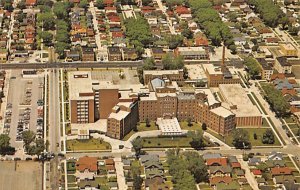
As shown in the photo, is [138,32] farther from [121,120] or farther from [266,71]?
[121,120]

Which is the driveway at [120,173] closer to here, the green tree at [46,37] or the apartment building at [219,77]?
the apartment building at [219,77]

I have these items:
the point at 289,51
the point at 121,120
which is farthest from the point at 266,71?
the point at 121,120

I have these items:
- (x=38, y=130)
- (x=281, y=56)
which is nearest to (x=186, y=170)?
(x=38, y=130)

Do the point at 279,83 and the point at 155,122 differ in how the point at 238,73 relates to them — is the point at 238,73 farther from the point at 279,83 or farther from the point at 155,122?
the point at 155,122

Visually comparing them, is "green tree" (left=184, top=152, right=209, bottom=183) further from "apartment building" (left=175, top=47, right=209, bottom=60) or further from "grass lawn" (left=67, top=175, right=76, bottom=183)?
"apartment building" (left=175, top=47, right=209, bottom=60)

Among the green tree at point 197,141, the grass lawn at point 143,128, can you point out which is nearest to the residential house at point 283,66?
the grass lawn at point 143,128

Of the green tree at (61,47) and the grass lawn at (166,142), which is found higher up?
the green tree at (61,47)

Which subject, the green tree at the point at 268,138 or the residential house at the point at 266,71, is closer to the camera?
the green tree at the point at 268,138
